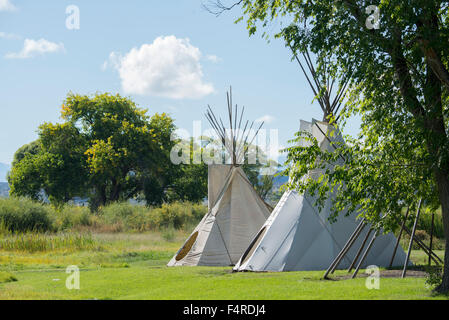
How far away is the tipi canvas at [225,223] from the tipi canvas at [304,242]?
1410mm

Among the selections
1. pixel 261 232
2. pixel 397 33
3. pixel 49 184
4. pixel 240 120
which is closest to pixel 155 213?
pixel 49 184

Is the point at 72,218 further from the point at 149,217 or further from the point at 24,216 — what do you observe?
the point at 149,217

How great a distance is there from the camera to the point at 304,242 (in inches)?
409

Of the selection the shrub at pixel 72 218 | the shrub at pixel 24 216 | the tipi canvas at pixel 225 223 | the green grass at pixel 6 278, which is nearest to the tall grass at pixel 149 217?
the shrub at pixel 72 218

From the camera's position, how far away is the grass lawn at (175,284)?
22.7ft

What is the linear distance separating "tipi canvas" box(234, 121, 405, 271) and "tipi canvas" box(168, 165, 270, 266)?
1.41 m

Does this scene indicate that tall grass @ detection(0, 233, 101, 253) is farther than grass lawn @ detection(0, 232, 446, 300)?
Yes

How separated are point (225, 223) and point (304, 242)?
284cm

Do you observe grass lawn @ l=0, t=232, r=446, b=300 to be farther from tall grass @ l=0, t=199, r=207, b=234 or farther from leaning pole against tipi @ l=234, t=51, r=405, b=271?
tall grass @ l=0, t=199, r=207, b=234

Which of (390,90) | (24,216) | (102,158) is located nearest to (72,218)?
(24,216)

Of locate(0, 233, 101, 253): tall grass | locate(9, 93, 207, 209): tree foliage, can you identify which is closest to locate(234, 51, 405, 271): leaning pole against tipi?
locate(0, 233, 101, 253): tall grass

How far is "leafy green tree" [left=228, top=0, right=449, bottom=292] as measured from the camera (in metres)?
6.49

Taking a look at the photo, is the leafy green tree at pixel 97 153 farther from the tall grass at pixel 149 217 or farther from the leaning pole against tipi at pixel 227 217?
the leaning pole against tipi at pixel 227 217
